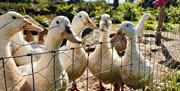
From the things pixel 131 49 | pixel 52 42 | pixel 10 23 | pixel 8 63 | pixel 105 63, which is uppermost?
pixel 10 23

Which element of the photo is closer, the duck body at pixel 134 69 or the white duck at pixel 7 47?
the white duck at pixel 7 47

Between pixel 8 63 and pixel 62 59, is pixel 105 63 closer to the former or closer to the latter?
pixel 62 59

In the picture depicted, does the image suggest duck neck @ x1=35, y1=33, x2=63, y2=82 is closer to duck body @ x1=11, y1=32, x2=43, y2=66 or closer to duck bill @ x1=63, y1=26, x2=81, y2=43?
duck bill @ x1=63, y1=26, x2=81, y2=43

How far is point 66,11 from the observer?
44.2 feet

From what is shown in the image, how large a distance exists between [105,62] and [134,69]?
0.40 m

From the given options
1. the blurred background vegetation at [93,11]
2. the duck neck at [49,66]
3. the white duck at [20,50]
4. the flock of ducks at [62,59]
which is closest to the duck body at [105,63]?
the flock of ducks at [62,59]

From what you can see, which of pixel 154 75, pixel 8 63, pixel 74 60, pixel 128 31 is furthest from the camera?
pixel 154 75

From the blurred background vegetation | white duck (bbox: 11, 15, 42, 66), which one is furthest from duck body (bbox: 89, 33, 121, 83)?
the blurred background vegetation

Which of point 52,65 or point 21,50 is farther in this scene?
point 21,50

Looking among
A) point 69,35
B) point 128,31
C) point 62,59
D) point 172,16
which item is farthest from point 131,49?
point 172,16

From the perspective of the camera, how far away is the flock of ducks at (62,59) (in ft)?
10.5

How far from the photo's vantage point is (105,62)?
4629 millimetres

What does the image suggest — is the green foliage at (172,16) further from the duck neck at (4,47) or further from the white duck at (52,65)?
the duck neck at (4,47)

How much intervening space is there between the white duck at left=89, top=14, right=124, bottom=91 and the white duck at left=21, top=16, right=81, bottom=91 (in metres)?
1.10
